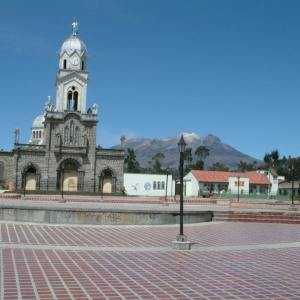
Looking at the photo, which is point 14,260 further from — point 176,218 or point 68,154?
point 68,154

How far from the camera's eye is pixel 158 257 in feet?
34.5

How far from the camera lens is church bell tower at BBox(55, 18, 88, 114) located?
60.6m

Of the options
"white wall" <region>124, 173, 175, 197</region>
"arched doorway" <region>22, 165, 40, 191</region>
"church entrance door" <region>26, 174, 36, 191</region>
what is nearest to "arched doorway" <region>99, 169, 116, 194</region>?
"white wall" <region>124, 173, 175, 197</region>

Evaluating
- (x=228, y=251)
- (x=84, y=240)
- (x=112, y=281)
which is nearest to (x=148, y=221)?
(x=84, y=240)

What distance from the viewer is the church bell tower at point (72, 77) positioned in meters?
60.6

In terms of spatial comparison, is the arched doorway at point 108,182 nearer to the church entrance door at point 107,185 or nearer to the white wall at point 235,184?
the church entrance door at point 107,185

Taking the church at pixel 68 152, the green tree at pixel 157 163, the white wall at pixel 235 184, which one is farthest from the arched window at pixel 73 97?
the green tree at pixel 157 163

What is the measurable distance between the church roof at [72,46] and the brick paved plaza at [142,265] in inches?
1928

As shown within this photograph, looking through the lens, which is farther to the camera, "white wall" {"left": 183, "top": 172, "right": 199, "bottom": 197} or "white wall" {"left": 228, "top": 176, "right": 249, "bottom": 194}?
"white wall" {"left": 183, "top": 172, "right": 199, "bottom": 197}

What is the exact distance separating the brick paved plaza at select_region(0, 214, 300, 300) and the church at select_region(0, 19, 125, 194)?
42.8m

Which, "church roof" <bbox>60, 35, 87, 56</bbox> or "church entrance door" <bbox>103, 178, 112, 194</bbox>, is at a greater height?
"church roof" <bbox>60, 35, 87, 56</bbox>

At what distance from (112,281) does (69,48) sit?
186ft

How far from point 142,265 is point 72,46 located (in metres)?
55.1

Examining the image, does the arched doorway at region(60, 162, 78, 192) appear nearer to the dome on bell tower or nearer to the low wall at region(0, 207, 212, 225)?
the dome on bell tower
